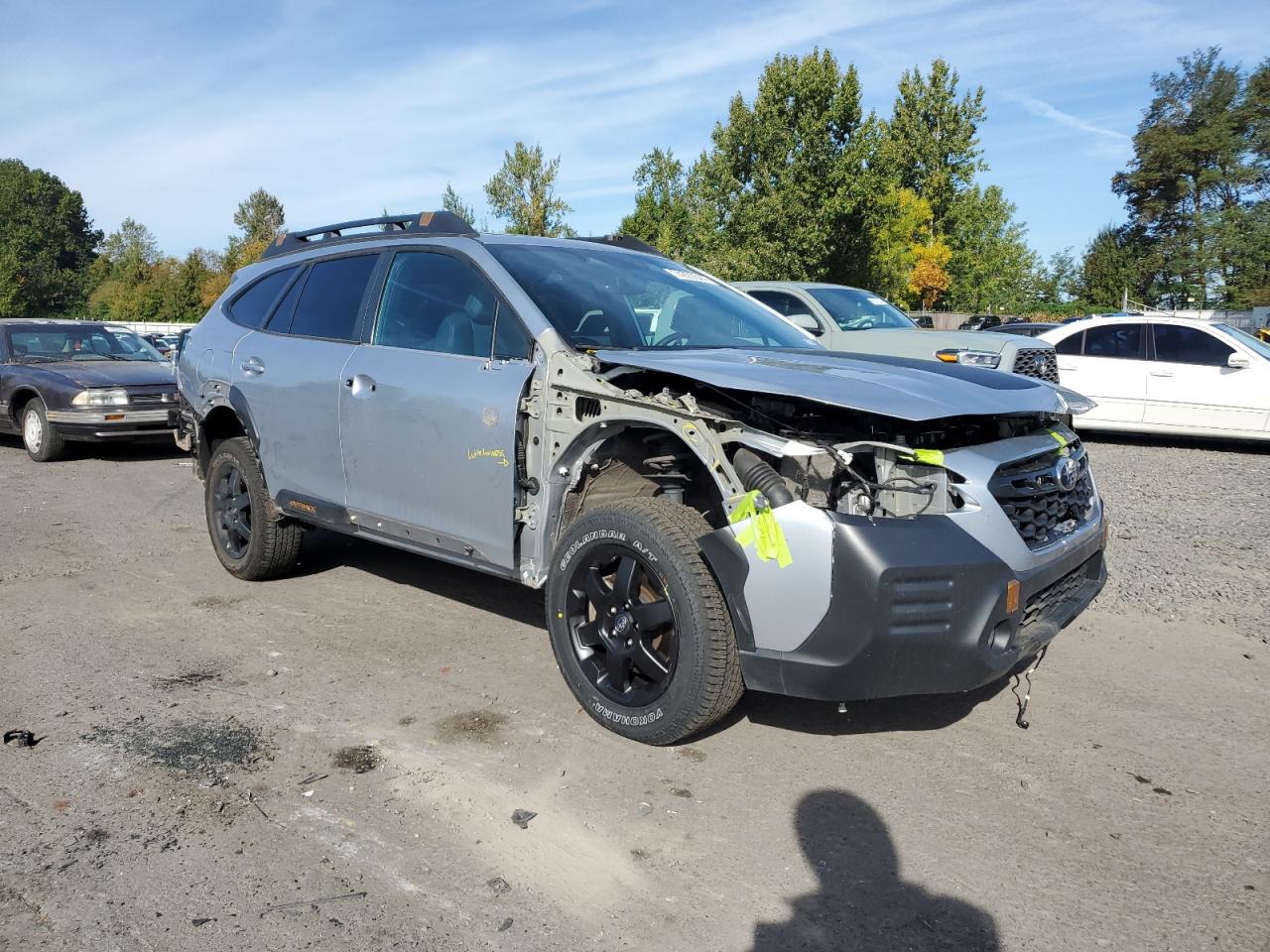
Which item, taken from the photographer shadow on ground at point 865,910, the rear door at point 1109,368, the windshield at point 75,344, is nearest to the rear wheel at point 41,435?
the windshield at point 75,344

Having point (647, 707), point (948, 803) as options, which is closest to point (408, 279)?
point (647, 707)

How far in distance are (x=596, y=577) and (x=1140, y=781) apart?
204 centimetres

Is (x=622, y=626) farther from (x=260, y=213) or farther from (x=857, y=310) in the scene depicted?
(x=260, y=213)

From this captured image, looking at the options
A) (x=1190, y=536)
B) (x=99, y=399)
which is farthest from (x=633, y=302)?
(x=99, y=399)

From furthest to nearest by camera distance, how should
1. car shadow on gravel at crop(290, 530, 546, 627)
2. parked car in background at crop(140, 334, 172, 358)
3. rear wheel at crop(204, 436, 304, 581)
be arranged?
parked car in background at crop(140, 334, 172, 358) < rear wheel at crop(204, 436, 304, 581) < car shadow on gravel at crop(290, 530, 546, 627)

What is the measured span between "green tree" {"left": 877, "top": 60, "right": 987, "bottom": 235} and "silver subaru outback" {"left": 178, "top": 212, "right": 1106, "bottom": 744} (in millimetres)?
46433

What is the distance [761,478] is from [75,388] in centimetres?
1004

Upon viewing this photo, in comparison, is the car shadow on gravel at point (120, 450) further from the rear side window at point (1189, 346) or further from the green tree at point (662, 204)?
the green tree at point (662, 204)

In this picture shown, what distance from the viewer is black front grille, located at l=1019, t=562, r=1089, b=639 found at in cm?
335

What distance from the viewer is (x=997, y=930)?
2545 millimetres

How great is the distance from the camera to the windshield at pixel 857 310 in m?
11.0

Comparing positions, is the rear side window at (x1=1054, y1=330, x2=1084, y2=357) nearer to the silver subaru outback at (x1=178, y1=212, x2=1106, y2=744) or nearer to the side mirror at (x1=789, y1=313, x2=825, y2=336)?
the side mirror at (x1=789, y1=313, x2=825, y2=336)

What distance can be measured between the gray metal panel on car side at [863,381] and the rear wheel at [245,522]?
2662 mm

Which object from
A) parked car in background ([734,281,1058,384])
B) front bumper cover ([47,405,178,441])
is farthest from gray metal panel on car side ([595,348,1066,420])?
front bumper cover ([47,405,178,441])
